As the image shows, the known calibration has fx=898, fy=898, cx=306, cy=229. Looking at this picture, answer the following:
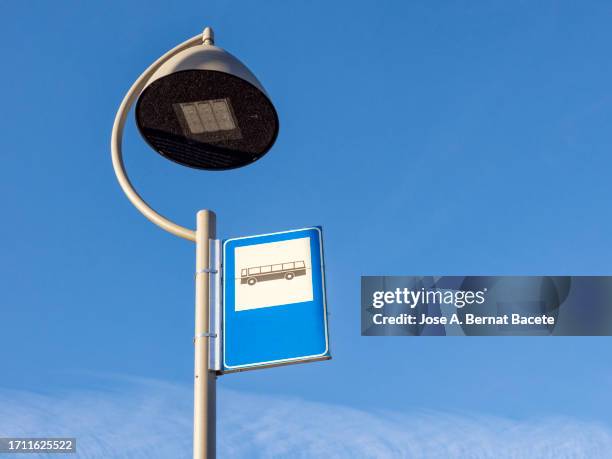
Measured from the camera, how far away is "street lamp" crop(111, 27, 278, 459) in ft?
20.4

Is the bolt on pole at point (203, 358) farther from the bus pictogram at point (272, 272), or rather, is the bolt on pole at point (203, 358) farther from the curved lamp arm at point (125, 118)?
the curved lamp arm at point (125, 118)

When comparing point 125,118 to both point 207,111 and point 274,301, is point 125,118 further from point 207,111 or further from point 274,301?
point 274,301

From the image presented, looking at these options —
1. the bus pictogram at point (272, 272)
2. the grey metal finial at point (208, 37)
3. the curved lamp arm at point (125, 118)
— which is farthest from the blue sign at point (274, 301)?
the grey metal finial at point (208, 37)

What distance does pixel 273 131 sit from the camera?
23.1 ft

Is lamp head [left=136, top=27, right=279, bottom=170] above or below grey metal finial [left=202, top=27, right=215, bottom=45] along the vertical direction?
below

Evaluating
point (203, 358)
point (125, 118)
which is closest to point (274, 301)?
point (203, 358)

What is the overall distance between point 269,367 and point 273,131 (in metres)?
2.00

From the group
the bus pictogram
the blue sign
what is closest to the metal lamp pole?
the blue sign

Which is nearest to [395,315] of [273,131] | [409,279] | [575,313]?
[409,279]

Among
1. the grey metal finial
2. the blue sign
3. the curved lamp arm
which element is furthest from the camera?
the grey metal finial

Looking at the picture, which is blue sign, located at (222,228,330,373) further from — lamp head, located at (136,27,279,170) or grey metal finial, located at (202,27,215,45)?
grey metal finial, located at (202,27,215,45)

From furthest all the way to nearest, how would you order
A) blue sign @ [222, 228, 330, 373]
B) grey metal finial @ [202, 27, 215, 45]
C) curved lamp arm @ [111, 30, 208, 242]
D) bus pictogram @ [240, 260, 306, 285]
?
grey metal finial @ [202, 27, 215, 45] < curved lamp arm @ [111, 30, 208, 242] < bus pictogram @ [240, 260, 306, 285] < blue sign @ [222, 228, 330, 373]

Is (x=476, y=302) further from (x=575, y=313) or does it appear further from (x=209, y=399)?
(x=209, y=399)

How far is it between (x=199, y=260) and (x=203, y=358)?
2.46ft
